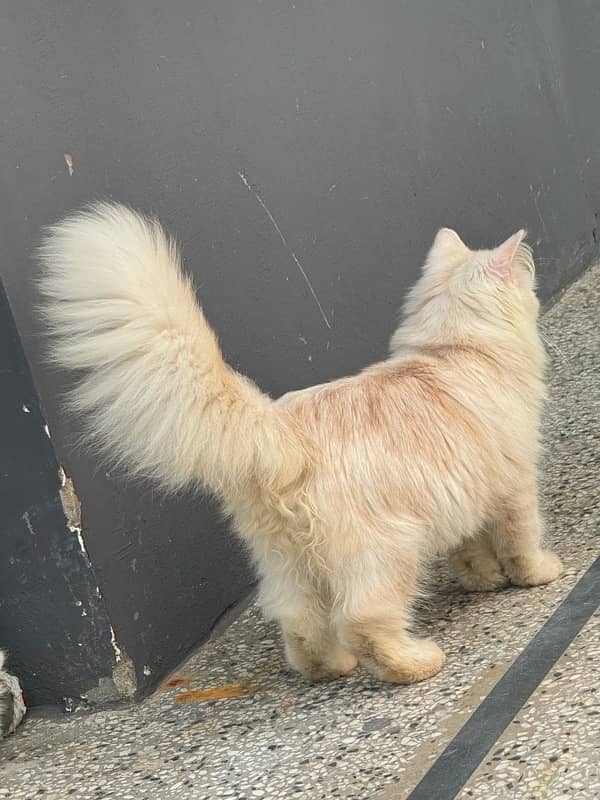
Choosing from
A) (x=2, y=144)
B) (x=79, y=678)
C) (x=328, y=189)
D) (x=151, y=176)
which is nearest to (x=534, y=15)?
(x=328, y=189)

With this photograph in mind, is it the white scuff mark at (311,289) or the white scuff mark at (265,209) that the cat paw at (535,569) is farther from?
the white scuff mark at (265,209)

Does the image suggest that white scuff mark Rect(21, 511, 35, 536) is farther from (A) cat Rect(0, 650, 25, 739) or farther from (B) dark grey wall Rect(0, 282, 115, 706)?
(A) cat Rect(0, 650, 25, 739)

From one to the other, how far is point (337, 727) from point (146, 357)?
1222mm

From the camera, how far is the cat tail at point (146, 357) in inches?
122

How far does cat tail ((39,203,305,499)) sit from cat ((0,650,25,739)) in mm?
1066

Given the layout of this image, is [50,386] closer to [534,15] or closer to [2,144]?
[2,144]

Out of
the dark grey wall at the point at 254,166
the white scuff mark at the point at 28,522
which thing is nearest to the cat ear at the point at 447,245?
the dark grey wall at the point at 254,166

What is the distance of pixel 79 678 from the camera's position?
3.85 metres

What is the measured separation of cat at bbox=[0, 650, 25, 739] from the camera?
381 centimetres

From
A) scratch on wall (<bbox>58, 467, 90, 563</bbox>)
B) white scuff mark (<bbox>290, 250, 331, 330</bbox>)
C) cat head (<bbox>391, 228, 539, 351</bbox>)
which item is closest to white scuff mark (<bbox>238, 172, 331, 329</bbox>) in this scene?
white scuff mark (<bbox>290, 250, 331, 330</bbox>)

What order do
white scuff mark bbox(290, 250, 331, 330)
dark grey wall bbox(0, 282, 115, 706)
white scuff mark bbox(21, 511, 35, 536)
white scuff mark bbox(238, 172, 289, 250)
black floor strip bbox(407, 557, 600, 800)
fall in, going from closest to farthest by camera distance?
black floor strip bbox(407, 557, 600, 800) → dark grey wall bbox(0, 282, 115, 706) → white scuff mark bbox(21, 511, 35, 536) → white scuff mark bbox(238, 172, 289, 250) → white scuff mark bbox(290, 250, 331, 330)

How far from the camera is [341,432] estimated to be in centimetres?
352

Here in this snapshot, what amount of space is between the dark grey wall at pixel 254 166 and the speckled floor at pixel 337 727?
0.79 ft

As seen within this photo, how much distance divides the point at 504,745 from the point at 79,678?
4.85ft
